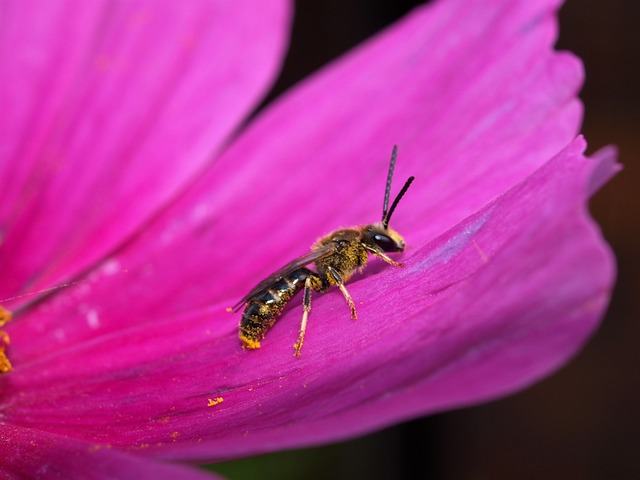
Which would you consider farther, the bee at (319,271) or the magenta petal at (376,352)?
the bee at (319,271)

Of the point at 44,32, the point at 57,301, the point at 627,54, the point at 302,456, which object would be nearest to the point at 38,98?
the point at 44,32

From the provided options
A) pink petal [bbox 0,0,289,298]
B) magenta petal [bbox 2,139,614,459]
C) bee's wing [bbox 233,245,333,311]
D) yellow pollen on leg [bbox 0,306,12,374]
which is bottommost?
magenta petal [bbox 2,139,614,459]

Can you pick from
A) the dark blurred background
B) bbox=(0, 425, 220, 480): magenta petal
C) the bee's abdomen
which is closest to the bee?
the bee's abdomen

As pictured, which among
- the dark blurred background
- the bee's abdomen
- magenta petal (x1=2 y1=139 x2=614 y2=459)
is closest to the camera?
magenta petal (x1=2 y1=139 x2=614 y2=459)

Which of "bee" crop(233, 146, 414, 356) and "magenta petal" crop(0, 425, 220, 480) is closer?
"magenta petal" crop(0, 425, 220, 480)

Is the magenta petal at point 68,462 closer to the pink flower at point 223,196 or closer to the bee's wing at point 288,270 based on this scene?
the pink flower at point 223,196

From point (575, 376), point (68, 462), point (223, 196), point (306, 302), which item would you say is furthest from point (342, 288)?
point (575, 376)

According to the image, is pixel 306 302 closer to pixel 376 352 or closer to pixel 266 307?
pixel 266 307

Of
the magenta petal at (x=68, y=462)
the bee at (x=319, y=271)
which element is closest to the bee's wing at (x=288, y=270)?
the bee at (x=319, y=271)

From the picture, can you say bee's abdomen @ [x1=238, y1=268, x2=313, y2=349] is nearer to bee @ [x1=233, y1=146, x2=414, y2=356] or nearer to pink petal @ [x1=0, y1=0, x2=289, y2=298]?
bee @ [x1=233, y1=146, x2=414, y2=356]

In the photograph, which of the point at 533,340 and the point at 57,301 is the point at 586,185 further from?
the point at 57,301
